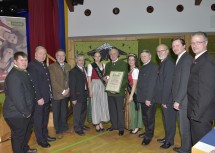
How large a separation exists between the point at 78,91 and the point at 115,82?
678mm

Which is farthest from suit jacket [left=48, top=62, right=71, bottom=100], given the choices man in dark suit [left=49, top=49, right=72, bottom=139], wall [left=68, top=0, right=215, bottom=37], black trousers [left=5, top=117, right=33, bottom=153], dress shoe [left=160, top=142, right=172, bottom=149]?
wall [left=68, top=0, right=215, bottom=37]

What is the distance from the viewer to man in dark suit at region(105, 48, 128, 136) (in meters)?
3.64

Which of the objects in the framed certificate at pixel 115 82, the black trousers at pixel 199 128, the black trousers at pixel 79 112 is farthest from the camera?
the black trousers at pixel 79 112

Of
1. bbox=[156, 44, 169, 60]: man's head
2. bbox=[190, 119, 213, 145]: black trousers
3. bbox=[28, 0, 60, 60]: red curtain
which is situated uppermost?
bbox=[28, 0, 60, 60]: red curtain

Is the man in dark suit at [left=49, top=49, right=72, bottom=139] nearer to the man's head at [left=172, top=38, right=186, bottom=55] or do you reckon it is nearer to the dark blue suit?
the dark blue suit

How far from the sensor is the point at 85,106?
3982mm

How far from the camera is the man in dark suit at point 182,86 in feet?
8.99

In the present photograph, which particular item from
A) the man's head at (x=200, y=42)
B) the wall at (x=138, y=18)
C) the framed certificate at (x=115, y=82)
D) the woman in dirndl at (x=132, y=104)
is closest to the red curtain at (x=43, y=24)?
the wall at (x=138, y=18)

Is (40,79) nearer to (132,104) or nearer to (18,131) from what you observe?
(18,131)

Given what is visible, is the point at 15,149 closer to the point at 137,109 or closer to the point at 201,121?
the point at 137,109

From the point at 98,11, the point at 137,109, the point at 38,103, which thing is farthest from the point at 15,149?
the point at 98,11

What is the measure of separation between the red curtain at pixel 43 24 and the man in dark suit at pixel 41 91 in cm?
148

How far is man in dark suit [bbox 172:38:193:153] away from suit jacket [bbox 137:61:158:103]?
0.42 meters

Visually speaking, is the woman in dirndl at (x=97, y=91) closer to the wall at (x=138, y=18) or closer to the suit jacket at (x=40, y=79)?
the suit jacket at (x=40, y=79)
